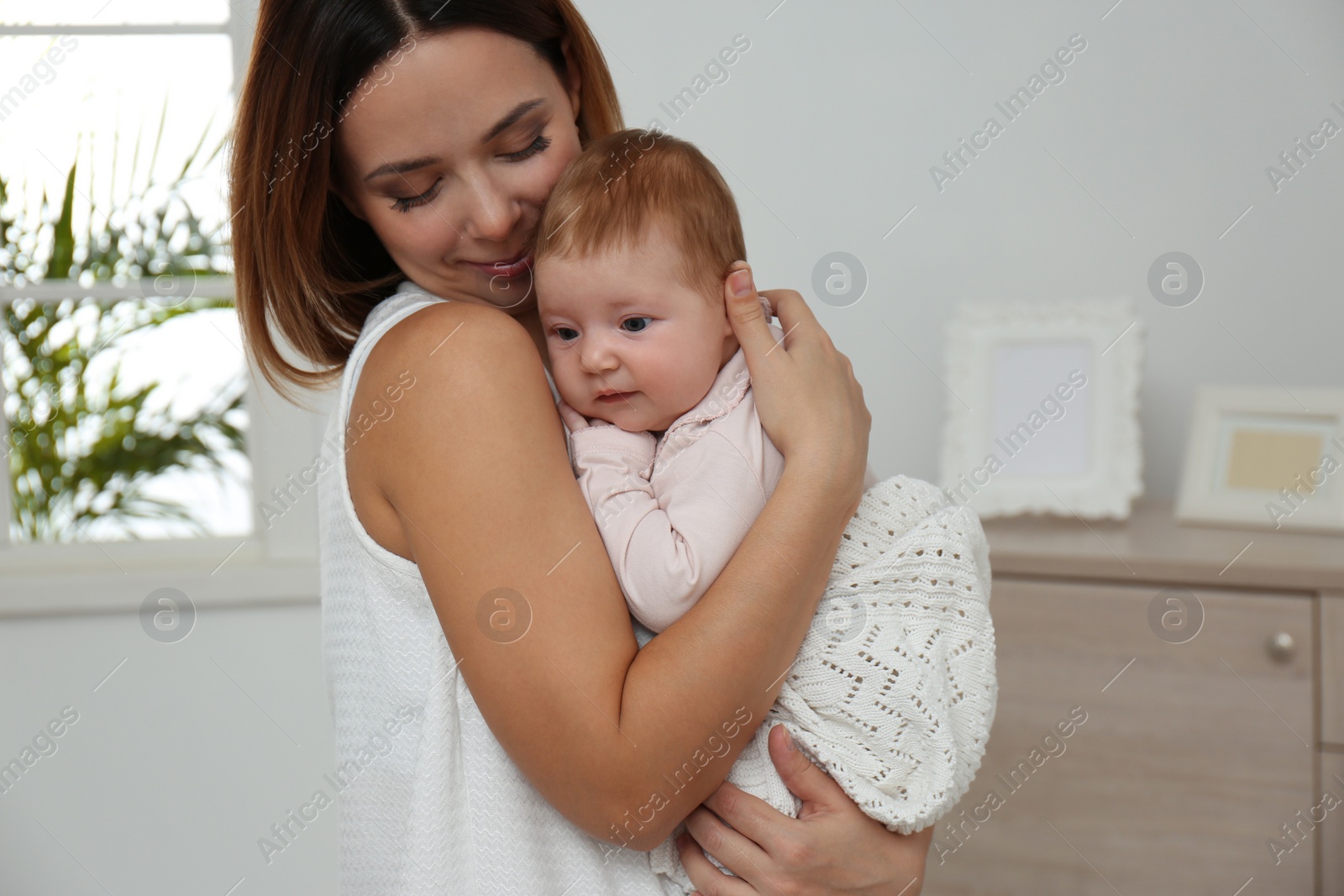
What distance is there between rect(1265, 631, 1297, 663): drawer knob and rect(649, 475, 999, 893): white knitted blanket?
36.4 inches

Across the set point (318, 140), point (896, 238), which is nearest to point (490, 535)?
point (318, 140)

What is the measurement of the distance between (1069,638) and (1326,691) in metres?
0.38

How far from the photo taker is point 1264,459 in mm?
1893

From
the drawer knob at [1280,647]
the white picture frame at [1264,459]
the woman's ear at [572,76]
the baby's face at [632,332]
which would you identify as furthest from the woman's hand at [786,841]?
the white picture frame at [1264,459]

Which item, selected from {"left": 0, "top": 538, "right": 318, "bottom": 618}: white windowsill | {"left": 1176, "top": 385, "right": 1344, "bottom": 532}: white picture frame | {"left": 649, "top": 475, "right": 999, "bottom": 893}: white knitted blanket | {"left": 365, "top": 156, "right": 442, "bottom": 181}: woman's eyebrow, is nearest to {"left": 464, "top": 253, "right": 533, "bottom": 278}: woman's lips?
{"left": 365, "top": 156, "right": 442, "bottom": 181}: woman's eyebrow

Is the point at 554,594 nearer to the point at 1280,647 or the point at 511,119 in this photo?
the point at 511,119

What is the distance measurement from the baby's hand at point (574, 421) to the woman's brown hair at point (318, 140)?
264mm

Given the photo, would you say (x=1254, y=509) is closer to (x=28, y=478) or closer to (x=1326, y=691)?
(x=1326, y=691)

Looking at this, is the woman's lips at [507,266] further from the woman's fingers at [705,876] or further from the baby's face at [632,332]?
the woman's fingers at [705,876]

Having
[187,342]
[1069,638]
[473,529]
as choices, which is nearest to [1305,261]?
[1069,638]

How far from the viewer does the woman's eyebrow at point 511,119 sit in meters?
0.89

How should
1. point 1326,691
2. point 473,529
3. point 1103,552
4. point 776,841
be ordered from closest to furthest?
1. point 473,529
2. point 776,841
3. point 1326,691
4. point 1103,552

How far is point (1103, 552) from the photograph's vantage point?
5.65 ft

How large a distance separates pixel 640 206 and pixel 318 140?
0.30m
